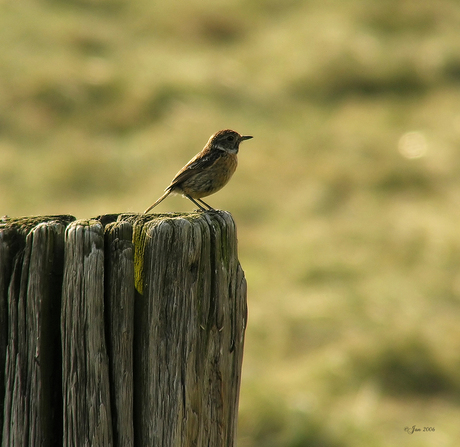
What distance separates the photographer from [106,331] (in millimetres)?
3053

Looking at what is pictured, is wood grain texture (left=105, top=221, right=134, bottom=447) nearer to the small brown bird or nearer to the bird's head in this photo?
the small brown bird

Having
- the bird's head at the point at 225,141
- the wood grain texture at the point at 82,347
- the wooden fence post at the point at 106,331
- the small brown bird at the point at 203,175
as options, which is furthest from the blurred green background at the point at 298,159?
the wood grain texture at the point at 82,347

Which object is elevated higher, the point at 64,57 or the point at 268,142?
the point at 64,57

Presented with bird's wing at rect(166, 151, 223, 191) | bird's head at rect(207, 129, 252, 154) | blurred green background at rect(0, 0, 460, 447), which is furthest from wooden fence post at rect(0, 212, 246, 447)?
blurred green background at rect(0, 0, 460, 447)

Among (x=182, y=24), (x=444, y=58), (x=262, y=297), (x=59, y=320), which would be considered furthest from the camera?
(x=182, y=24)

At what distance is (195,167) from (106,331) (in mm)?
3762

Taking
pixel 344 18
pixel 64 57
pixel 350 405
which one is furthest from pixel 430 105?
pixel 350 405

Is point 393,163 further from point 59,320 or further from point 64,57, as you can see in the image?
point 59,320

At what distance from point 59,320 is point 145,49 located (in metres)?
17.4

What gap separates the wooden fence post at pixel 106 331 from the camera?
298 centimetres

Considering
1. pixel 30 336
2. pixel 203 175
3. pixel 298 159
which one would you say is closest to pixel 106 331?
pixel 30 336

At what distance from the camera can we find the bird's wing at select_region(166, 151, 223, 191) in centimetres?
668

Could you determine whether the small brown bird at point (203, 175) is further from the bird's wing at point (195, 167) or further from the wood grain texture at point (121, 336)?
the wood grain texture at point (121, 336)

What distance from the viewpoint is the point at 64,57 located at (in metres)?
17.6
